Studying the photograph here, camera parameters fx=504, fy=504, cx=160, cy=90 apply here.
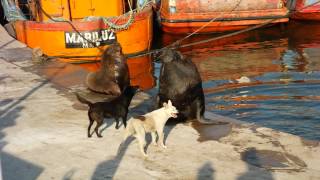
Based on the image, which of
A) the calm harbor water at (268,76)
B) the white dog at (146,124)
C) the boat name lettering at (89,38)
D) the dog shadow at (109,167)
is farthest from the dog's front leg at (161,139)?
the boat name lettering at (89,38)

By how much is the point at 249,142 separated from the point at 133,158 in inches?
59.4

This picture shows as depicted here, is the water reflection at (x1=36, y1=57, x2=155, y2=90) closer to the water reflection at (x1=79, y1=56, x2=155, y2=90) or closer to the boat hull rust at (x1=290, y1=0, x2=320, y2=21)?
the water reflection at (x1=79, y1=56, x2=155, y2=90)

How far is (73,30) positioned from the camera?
→ 46.1ft

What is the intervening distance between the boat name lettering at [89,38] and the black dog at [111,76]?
633 centimetres

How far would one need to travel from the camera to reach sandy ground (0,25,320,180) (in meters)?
5.38

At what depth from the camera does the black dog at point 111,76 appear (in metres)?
7.48

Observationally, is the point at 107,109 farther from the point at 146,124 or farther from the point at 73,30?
the point at 73,30

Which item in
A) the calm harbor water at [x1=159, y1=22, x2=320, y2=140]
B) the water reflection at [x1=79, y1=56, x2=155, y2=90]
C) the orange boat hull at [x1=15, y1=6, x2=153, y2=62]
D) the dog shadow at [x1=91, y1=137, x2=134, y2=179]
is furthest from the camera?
the orange boat hull at [x1=15, y1=6, x2=153, y2=62]

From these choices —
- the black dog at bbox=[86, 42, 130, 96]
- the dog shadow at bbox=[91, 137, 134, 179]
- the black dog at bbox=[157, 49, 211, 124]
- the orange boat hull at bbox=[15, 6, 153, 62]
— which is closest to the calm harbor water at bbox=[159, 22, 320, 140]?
the orange boat hull at bbox=[15, 6, 153, 62]

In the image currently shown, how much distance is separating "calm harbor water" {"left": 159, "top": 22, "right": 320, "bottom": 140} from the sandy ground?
2533mm

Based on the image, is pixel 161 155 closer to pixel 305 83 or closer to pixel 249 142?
pixel 249 142

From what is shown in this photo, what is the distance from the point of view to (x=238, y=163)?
18.4ft

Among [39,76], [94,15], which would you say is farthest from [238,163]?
[94,15]

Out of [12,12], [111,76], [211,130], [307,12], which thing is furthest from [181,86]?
[307,12]
